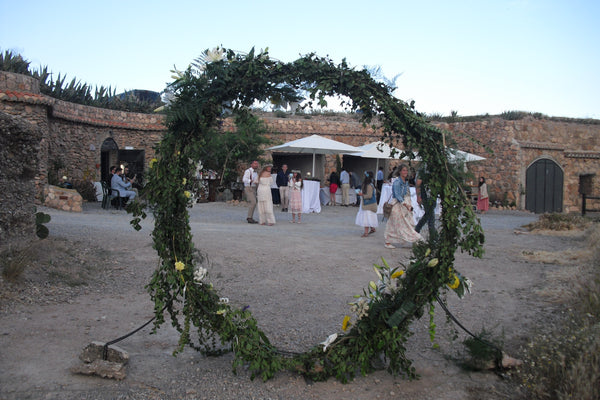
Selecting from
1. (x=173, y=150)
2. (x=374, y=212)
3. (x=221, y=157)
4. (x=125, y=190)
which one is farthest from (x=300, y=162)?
(x=173, y=150)

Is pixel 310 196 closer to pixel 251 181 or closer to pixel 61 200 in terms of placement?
pixel 251 181

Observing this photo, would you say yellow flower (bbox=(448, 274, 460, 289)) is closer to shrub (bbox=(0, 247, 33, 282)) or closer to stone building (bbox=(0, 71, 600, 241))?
shrub (bbox=(0, 247, 33, 282))

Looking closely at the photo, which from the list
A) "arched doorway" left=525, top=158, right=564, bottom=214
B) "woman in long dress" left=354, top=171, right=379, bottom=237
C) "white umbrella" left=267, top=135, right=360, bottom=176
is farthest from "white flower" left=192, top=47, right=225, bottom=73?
"arched doorway" left=525, top=158, right=564, bottom=214

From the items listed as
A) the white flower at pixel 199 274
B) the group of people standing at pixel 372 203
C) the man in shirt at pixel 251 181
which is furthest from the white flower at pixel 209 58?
the man in shirt at pixel 251 181

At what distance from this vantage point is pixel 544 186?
21.1 metres

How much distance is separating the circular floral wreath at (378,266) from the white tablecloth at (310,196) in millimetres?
12099

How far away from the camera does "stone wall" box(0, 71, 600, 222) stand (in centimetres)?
1641

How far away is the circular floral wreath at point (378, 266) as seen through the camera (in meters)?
3.58

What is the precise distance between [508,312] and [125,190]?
11.6m

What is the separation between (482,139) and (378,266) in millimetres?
19670

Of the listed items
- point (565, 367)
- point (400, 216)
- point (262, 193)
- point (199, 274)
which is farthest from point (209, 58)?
point (262, 193)

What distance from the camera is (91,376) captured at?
3455mm

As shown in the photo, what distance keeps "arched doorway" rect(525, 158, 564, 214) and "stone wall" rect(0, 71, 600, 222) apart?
27 cm

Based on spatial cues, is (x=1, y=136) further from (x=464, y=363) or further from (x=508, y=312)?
(x=508, y=312)
